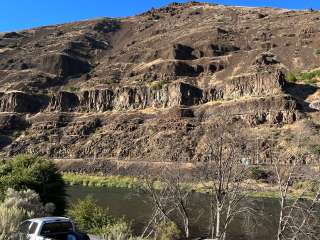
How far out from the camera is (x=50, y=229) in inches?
798

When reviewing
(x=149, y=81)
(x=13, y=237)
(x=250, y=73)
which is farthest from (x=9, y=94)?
(x=13, y=237)

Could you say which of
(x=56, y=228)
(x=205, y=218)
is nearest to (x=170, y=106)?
(x=205, y=218)

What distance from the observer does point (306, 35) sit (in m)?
196

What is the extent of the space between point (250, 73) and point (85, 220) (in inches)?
5570

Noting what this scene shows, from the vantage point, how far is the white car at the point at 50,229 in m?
19.8

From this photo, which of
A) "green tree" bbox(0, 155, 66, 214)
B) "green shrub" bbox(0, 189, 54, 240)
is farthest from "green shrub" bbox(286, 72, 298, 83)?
"green shrub" bbox(0, 189, 54, 240)

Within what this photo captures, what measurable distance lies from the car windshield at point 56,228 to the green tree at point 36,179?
16577 millimetres

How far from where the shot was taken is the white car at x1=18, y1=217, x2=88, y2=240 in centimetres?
1976

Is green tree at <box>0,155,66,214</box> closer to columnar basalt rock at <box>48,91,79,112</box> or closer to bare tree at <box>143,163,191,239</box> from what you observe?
bare tree at <box>143,163,191,239</box>

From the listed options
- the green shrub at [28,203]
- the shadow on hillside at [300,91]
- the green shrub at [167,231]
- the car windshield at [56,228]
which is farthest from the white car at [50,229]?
the shadow on hillside at [300,91]

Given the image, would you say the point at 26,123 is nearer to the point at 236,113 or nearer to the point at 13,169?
the point at 236,113

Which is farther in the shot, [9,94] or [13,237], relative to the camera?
[9,94]

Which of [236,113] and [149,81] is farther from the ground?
[149,81]

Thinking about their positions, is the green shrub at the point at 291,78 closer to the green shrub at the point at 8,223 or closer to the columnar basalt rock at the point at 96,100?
the columnar basalt rock at the point at 96,100
